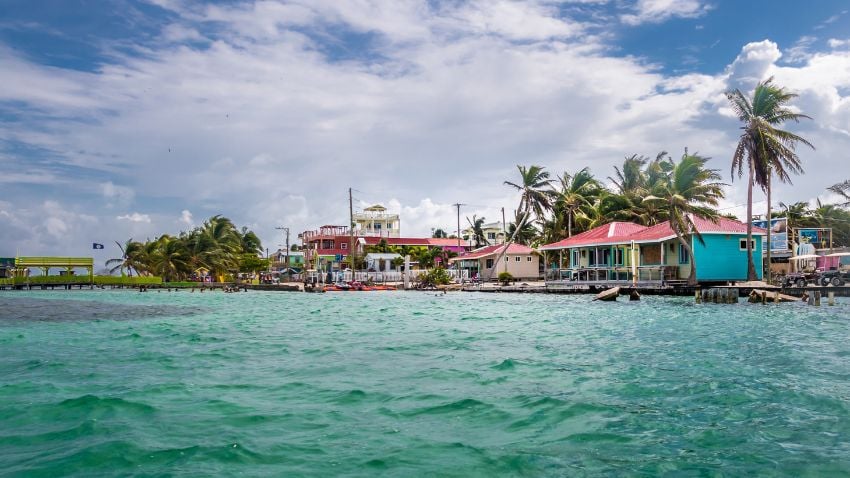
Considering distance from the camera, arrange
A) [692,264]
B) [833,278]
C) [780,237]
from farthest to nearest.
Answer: [780,237] → [692,264] → [833,278]

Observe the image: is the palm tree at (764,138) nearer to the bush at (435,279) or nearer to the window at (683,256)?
the window at (683,256)

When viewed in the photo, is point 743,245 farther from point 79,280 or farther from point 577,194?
point 79,280

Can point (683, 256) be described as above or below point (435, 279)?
above

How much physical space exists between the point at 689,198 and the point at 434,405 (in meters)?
34.9

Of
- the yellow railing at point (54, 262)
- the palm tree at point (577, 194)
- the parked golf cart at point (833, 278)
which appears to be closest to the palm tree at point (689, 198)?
the parked golf cart at point (833, 278)

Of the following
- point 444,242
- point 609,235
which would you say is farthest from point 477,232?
point 609,235

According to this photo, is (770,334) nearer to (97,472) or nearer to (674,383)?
(674,383)

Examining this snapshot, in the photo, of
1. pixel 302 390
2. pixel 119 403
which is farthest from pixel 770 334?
pixel 119 403

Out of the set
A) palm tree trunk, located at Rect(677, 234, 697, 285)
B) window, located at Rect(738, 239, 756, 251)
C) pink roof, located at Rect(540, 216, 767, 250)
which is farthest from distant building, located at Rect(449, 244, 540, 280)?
palm tree trunk, located at Rect(677, 234, 697, 285)

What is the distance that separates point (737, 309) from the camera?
26312 millimetres

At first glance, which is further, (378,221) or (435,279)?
(378,221)

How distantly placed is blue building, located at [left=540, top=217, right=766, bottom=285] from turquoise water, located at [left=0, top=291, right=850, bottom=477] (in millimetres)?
21824

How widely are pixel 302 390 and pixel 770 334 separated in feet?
43.5

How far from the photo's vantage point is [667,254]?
40844 mm
